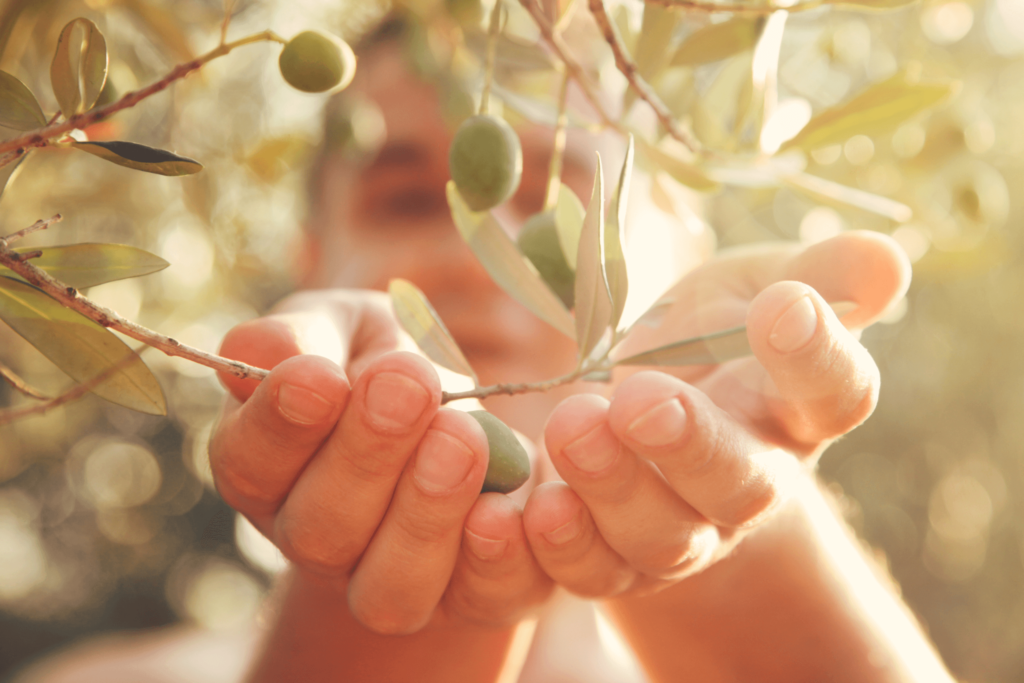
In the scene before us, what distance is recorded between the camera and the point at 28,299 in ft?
1.50

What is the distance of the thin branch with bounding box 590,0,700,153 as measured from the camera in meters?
0.50

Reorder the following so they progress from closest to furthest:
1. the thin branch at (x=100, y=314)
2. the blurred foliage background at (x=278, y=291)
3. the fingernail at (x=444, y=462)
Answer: the thin branch at (x=100, y=314) → the fingernail at (x=444, y=462) → the blurred foliage background at (x=278, y=291)

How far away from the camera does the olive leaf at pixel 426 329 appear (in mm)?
549

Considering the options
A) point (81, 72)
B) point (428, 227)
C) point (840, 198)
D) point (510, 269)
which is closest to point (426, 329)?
point (510, 269)

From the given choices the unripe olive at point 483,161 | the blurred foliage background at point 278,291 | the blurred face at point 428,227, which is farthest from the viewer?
the blurred face at point 428,227

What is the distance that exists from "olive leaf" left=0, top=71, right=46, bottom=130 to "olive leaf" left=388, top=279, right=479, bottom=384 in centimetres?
28

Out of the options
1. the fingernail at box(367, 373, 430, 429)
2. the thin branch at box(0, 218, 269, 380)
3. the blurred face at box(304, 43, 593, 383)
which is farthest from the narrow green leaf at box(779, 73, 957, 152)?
the blurred face at box(304, 43, 593, 383)

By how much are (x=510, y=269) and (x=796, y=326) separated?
0.24 metres

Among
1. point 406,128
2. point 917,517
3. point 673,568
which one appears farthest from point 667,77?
point 917,517

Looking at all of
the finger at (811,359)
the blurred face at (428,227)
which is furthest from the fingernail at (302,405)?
the blurred face at (428,227)

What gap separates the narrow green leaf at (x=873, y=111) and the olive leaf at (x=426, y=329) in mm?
497

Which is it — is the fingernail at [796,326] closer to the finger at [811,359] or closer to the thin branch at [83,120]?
the finger at [811,359]

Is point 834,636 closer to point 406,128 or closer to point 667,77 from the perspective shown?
point 667,77

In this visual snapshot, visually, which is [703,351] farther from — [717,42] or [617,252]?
[717,42]
